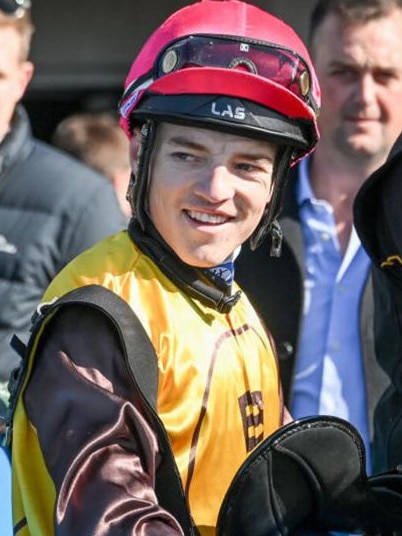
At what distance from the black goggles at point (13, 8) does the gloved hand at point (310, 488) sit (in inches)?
90.4

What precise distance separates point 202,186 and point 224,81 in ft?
0.75

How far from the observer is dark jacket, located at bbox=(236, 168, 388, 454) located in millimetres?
4809

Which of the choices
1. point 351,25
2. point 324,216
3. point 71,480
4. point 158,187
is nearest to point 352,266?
point 324,216

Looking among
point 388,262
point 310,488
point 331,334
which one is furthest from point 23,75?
point 310,488

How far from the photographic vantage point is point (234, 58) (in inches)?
123

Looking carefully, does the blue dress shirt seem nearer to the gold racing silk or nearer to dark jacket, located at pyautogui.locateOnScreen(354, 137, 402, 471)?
dark jacket, located at pyautogui.locateOnScreen(354, 137, 402, 471)

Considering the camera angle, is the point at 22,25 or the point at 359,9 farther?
the point at 359,9

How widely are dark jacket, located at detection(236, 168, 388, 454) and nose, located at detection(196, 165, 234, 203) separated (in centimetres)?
166

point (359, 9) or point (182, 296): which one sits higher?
point (359, 9)

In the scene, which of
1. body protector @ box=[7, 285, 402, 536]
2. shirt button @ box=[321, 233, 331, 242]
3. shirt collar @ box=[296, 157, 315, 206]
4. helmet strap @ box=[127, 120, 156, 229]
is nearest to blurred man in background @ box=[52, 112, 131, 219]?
shirt collar @ box=[296, 157, 315, 206]

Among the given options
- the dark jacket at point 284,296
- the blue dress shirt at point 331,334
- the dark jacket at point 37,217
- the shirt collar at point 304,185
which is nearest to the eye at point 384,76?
the shirt collar at point 304,185

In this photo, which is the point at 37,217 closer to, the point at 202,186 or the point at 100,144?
the point at 202,186

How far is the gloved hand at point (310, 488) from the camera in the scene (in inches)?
110

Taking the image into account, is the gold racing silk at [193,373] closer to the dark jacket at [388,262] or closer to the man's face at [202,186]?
the man's face at [202,186]
